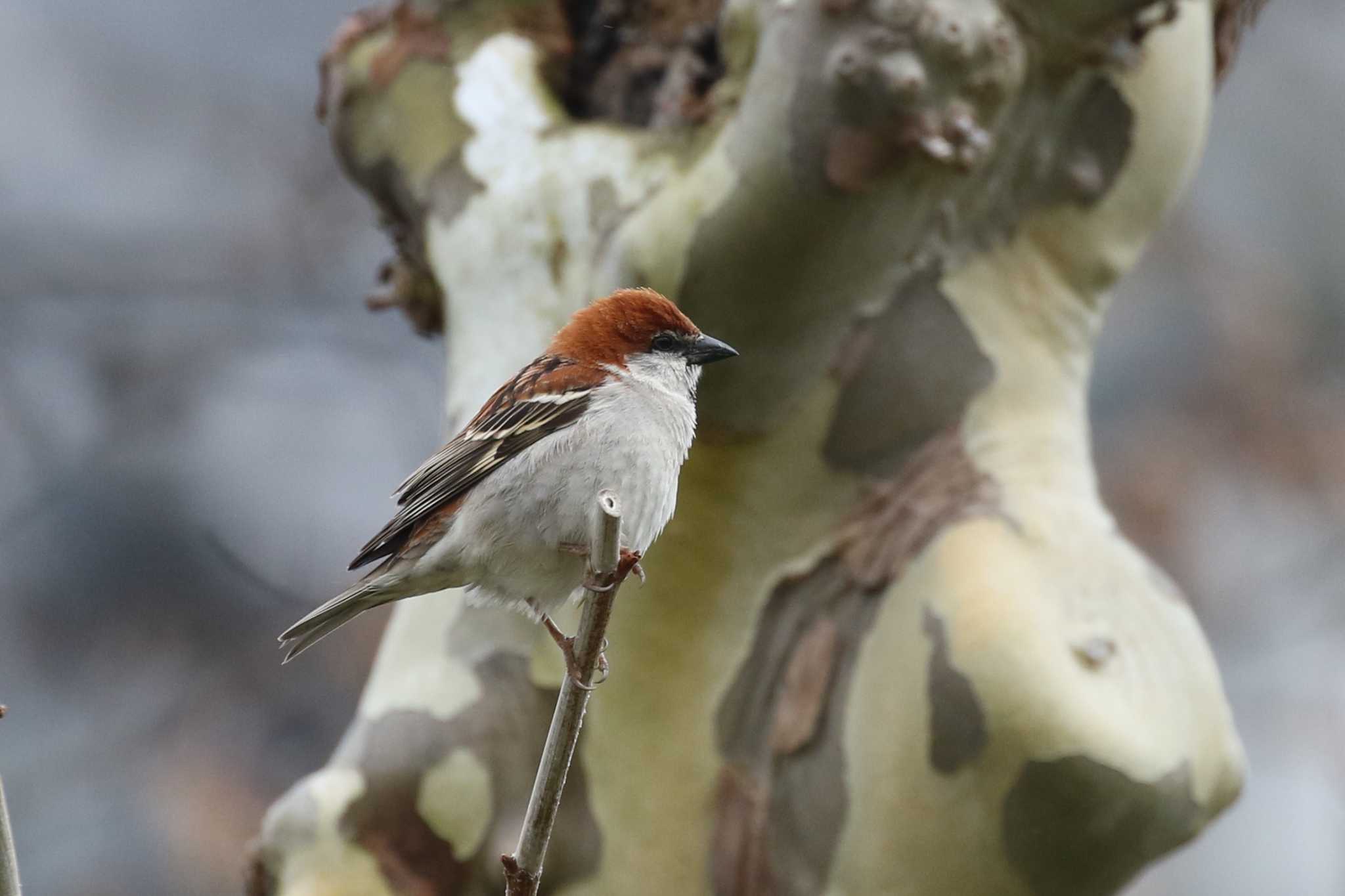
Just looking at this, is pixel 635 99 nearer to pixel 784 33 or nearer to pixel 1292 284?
pixel 784 33

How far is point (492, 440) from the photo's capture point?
8.00 ft

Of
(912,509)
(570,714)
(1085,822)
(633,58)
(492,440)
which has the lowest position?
(1085,822)

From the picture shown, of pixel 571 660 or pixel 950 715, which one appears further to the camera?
pixel 950 715

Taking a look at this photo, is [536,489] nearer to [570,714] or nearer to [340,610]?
[340,610]

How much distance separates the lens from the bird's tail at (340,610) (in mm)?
2215

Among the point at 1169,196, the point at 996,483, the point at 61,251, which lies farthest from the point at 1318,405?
the point at 61,251

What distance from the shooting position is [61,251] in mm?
9531

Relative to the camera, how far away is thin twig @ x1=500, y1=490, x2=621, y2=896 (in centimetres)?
179

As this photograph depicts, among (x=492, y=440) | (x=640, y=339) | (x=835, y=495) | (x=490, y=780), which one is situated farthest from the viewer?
(x=835, y=495)

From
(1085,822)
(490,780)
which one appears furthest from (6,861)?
(1085,822)

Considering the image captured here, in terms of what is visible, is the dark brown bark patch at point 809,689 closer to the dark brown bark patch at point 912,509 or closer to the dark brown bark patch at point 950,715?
the dark brown bark patch at point 912,509

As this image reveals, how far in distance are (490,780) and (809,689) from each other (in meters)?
0.70

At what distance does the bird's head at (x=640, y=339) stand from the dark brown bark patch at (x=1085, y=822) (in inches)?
43.5

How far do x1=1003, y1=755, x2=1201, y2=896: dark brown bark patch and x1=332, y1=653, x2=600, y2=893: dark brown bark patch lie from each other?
3.06ft
